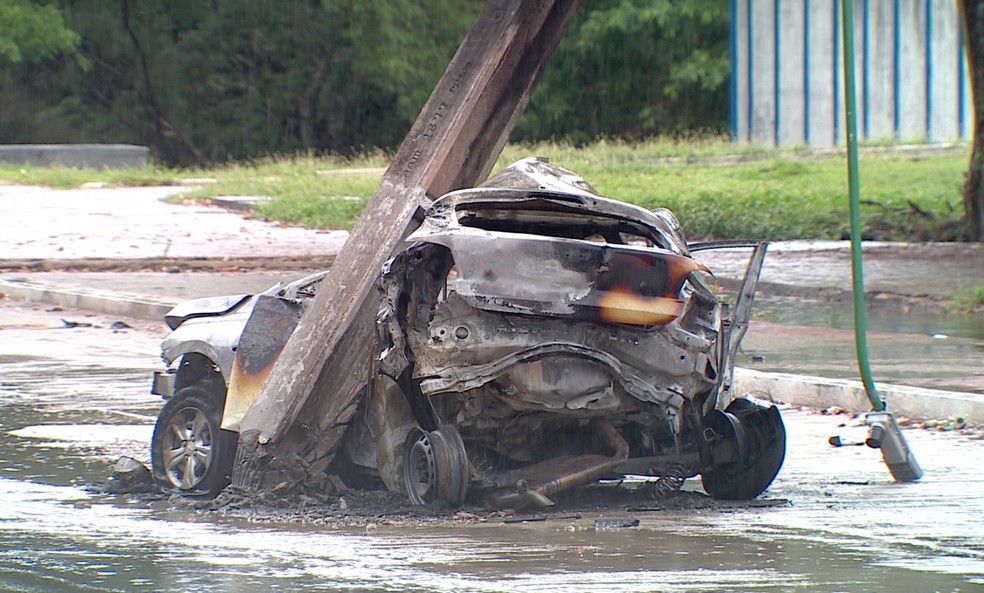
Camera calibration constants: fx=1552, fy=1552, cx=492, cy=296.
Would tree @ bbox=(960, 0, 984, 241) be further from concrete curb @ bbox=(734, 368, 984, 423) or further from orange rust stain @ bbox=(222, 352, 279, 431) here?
orange rust stain @ bbox=(222, 352, 279, 431)

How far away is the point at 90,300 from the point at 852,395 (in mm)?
8922

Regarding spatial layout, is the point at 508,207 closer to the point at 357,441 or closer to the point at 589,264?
the point at 589,264

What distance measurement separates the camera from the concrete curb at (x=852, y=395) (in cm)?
952

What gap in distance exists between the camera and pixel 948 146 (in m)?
33.3

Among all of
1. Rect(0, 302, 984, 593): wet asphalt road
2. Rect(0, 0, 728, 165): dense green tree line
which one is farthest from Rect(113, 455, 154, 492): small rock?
Rect(0, 0, 728, 165): dense green tree line

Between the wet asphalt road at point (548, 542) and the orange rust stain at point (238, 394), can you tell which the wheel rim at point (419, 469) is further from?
the orange rust stain at point (238, 394)

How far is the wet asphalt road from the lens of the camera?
18.6ft

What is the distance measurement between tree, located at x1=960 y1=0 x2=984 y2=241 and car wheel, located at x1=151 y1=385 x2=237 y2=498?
45.1 ft

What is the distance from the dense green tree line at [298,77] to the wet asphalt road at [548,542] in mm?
46529

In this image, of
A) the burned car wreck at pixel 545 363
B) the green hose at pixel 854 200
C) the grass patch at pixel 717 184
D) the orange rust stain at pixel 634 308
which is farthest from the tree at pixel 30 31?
the orange rust stain at pixel 634 308

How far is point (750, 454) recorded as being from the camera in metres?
7.38

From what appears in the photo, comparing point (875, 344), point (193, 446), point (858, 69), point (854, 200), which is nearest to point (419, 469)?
point (193, 446)

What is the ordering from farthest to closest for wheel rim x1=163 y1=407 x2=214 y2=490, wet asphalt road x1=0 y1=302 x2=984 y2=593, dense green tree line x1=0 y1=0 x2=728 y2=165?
1. dense green tree line x1=0 y1=0 x2=728 y2=165
2. wheel rim x1=163 y1=407 x2=214 y2=490
3. wet asphalt road x1=0 y1=302 x2=984 y2=593

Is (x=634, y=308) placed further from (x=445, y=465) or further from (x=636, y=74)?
(x=636, y=74)
